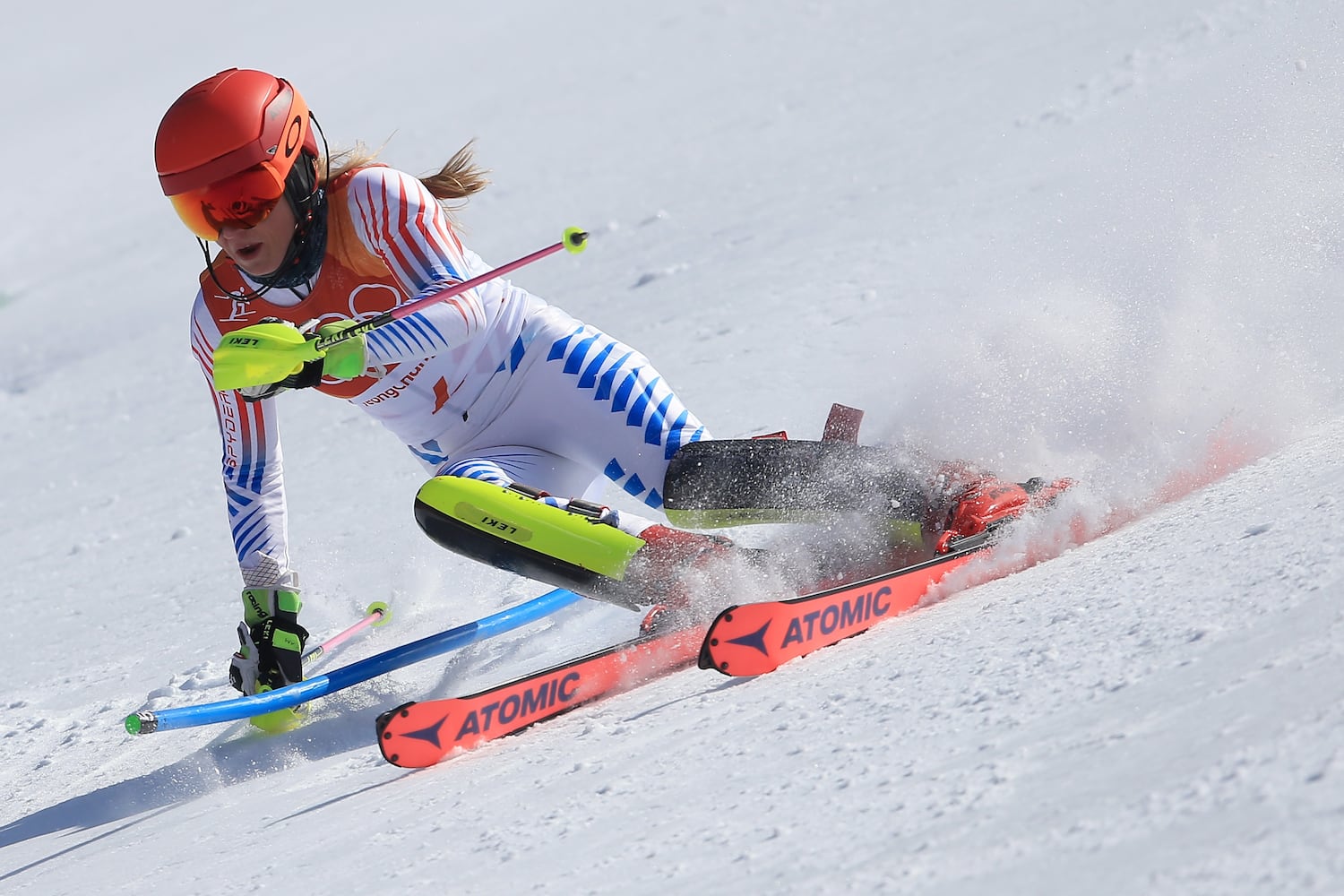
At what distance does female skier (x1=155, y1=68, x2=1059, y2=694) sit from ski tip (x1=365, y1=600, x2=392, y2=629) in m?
0.72

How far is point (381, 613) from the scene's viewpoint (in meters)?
4.43

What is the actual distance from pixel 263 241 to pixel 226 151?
244mm

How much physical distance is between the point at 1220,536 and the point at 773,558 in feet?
3.58

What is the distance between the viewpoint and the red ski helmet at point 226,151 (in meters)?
3.20

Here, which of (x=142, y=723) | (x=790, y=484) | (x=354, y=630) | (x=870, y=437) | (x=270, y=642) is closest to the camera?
(x=142, y=723)

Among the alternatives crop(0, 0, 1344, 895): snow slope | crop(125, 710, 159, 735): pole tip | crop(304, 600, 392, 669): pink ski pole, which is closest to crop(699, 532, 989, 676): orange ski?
crop(0, 0, 1344, 895): snow slope

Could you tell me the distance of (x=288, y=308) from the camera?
11.6 feet

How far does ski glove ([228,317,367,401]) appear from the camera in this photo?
3078 mm

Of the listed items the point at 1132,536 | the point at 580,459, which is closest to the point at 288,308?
the point at 580,459

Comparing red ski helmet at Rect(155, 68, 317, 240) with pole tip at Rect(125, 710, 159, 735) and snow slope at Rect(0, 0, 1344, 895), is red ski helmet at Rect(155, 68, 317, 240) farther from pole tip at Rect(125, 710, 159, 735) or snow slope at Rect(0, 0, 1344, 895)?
snow slope at Rect(0, 0, 1344, 895)

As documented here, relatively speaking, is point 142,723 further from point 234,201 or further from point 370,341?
point 234,201

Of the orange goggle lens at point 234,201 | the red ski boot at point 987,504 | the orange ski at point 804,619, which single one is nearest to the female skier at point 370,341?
the orange goggle lens at point 234,201

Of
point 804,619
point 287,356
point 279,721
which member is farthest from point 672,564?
point 279,721

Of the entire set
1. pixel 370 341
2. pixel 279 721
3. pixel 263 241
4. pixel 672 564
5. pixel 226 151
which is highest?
pixel 226 151
